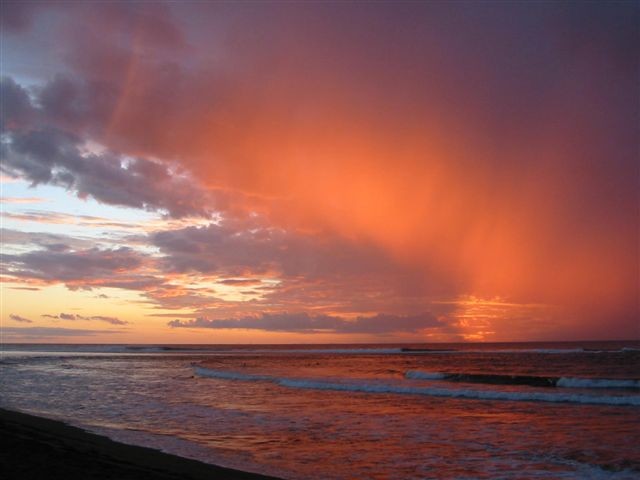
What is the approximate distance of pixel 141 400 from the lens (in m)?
24.9

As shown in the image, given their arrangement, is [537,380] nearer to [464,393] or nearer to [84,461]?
[464,393]

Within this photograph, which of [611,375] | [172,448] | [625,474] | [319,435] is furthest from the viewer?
[611,375]

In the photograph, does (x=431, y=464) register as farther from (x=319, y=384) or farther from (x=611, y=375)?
(x=611, y=375)

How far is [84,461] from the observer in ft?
36.9

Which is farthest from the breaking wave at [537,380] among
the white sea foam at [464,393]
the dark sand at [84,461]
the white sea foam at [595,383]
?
the dark sand at [84,461]

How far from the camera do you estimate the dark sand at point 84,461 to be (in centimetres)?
1016

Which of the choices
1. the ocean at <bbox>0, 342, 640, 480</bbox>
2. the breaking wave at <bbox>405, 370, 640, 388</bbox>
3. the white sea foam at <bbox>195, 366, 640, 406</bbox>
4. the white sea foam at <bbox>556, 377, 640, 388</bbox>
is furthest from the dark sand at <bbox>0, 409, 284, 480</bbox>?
the white sea foam at <bbox>556, 377, 640, 388</bbox>

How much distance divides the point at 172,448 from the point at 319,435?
4.28 metres

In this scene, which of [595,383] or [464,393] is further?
[595,383]

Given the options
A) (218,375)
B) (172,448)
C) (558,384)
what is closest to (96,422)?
(172,448)

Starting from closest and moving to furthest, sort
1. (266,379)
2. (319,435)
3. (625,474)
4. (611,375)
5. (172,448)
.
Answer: (625,474), (172,448), (319,435), (266,379), (611,375)

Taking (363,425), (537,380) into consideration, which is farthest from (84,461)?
(537,380)

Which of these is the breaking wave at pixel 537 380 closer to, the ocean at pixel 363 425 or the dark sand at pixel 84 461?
the ocean at pixel 363 425

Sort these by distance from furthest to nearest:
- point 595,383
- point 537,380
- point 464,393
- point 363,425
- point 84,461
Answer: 1. point 537,380
2. point 595,383
3. point 464,393
4. point 363,425
5. point 84,461
